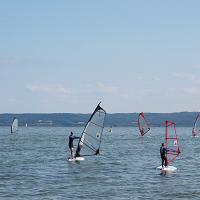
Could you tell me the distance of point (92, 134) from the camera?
4150cm

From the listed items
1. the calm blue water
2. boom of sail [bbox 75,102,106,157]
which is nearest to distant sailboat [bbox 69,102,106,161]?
boom of sail [bbox 75,102,106,157]

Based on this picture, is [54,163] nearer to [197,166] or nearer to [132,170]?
[132,170]

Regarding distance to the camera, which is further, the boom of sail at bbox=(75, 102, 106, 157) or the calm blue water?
the boom of sail at bbox=(75, 102, 106, 157)

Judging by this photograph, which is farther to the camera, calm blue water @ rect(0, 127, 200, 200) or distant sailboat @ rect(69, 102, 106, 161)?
distant sailboat @ rect(69, 102, 106, 161)

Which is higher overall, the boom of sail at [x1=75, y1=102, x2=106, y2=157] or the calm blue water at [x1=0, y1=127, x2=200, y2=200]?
the boom of sail at [x1=75, y1=102, x2=106, y2=157]

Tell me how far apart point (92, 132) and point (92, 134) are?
16cm

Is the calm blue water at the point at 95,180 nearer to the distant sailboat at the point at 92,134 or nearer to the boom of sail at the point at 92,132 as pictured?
the distant sailboat at the point at 92,134

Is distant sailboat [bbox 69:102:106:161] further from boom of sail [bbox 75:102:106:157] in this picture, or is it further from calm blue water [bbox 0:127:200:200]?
calm blue water [bbox 0:127:200:200]

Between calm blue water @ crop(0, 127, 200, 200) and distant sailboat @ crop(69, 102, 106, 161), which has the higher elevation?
distant sailboat @ crop(69, 102, 106, 161)

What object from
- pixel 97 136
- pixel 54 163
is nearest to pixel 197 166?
pixel 97 136

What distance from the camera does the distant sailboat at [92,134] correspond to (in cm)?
4128

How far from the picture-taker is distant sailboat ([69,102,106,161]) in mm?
41281

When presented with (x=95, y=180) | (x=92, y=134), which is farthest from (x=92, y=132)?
(x=95, y=180)

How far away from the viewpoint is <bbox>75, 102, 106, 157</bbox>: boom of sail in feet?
135
